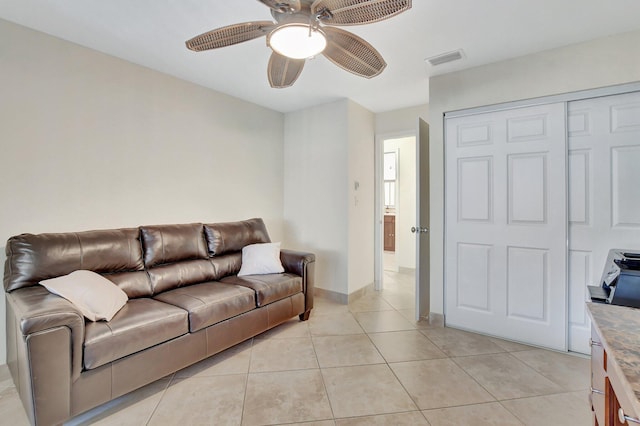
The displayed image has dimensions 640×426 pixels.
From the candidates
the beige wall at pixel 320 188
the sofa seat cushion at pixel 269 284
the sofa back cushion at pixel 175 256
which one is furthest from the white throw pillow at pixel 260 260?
the beige wall at pixel 320 188

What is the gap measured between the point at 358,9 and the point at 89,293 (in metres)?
2.26

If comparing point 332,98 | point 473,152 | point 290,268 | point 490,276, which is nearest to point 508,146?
point 473,152

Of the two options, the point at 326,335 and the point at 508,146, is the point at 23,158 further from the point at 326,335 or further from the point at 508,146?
the point at 508,146

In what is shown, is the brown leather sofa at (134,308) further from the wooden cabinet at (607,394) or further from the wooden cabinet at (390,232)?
the wooden cabinet at (390,232)

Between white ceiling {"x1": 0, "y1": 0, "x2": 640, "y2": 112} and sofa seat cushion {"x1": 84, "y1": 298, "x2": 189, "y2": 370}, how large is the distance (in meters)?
2.00

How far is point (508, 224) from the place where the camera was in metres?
2.66

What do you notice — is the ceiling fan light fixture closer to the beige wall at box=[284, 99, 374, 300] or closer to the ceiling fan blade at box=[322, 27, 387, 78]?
the ceiling fan blade at box=[322, 27, 387, 78]

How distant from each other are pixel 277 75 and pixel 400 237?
12.6 feet

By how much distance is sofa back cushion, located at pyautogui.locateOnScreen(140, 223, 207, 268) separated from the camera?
252 centimetres

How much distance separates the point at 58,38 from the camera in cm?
226

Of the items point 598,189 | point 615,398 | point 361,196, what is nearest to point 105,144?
point 361,196

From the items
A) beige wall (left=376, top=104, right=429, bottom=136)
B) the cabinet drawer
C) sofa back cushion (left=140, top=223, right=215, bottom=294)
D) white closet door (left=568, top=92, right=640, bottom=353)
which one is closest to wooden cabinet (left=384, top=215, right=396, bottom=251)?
beige wall (left=376, top=104, right=429, bottom=136)

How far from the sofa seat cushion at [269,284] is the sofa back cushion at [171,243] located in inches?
16.2

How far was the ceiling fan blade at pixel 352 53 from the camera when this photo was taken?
1.62m
